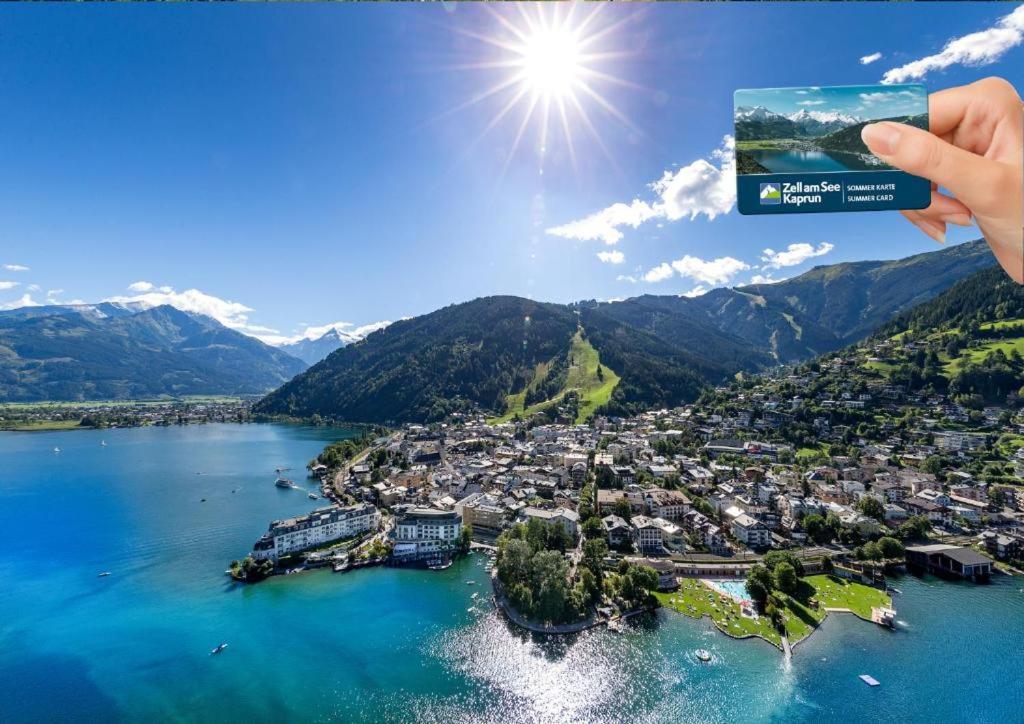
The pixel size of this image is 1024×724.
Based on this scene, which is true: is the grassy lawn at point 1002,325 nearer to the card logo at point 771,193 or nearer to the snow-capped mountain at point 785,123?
the snow-capped mountain at point 785,123

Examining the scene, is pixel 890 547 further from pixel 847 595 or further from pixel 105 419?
pixel 105 419

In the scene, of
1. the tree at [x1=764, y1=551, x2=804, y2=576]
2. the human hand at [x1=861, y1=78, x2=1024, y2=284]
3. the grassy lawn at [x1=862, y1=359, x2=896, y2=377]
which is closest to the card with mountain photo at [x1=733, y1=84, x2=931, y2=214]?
the human hand at [x1=861, y1=78, x2=1024, y2=284]

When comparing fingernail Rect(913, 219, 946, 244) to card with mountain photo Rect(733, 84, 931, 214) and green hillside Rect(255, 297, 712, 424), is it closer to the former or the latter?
card with mountain photo Rect(733, 84, 931, 214)

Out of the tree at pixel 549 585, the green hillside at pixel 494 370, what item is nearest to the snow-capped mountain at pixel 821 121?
the tree at pixel 549 585

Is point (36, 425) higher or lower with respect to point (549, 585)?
higher

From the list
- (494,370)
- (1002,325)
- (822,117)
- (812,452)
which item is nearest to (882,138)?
(822,117)

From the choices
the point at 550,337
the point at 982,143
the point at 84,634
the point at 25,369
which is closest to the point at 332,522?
the point at 84,634
